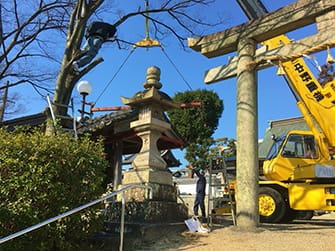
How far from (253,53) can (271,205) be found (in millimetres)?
4830

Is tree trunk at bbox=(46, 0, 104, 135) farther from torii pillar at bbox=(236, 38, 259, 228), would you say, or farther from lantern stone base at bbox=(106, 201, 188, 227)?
torii pillar at bbox=(236, 38, 259, 228)

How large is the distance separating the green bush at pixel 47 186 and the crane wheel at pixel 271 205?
19.4ft

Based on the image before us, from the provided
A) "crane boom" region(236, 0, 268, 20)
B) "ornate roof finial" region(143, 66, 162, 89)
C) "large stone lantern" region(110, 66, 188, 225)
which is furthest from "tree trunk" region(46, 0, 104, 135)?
"crane boom" region(236, 0, 268, 20)

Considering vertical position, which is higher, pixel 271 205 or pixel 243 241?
pixel 271 205

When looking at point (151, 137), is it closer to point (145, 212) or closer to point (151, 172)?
point (151, 172)

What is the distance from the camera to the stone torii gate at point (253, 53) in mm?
5660

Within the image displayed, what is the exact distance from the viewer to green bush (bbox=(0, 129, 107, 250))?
3994mm

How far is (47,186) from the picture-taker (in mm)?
4219

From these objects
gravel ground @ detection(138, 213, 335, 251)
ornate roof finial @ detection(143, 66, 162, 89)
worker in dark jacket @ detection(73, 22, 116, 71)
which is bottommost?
gravel ground @ detection(138, 213, 335, 251)

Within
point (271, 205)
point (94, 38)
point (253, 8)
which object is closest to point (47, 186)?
point (94, 38)

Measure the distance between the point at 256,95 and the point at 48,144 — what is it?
4.11 meters

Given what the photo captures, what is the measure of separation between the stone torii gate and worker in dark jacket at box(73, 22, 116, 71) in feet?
11.8

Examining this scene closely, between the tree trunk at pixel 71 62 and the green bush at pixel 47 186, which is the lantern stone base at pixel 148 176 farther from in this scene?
the tree trunk at pixel 71 62

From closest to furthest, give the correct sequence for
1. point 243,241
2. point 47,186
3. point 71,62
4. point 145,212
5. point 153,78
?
point 47,186 → point 243,241 → point 145,212 → point 153,78 → point 71,62
